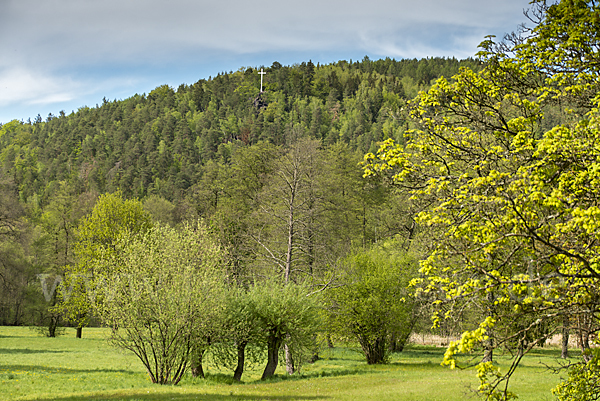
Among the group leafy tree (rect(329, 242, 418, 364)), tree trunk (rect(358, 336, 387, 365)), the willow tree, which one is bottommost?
tree trunk (rect(358, 336, 387, 365))

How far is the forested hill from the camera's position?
102 m

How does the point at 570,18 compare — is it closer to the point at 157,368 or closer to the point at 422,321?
the point at 157,368

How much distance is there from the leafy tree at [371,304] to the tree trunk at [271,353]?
5.14 meters

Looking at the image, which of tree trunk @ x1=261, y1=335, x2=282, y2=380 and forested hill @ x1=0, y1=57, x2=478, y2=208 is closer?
tree trunk @ x1=261, y1=335, x2=282, y2=380

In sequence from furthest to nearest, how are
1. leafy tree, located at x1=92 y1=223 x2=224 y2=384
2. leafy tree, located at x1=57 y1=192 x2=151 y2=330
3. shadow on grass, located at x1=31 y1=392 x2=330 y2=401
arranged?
1. leafy tree, located at x1=57 y1=192 x2=151 y2=330
2. leafy tree, located at x1=92 y1=223 x2=224 y2=384
3. shadow on grass, located at x1=31 y1=392 x2=330 y2=401

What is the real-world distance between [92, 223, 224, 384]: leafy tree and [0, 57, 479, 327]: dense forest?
5.91m

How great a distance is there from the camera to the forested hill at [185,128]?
334 ft

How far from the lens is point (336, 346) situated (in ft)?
127

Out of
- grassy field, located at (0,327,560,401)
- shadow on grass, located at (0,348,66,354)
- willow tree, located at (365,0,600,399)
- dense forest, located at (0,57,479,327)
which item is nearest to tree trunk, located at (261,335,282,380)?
grassy field, located at (0,327,560,401)

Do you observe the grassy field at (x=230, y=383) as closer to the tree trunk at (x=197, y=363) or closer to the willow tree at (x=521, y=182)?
the tree trunk at (x=197, y=363)

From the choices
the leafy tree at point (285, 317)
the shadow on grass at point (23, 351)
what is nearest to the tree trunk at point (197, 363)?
the leafy tree at point (285, 317)

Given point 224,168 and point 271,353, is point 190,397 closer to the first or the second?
point 271,353

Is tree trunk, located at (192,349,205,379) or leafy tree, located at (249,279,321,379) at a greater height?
leafy tree, located at (249,279,321,379)

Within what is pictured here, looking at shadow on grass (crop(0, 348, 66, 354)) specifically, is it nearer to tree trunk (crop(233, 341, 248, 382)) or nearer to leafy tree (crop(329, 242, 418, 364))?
tree trunk (crop(233, 341, 248, 382))
